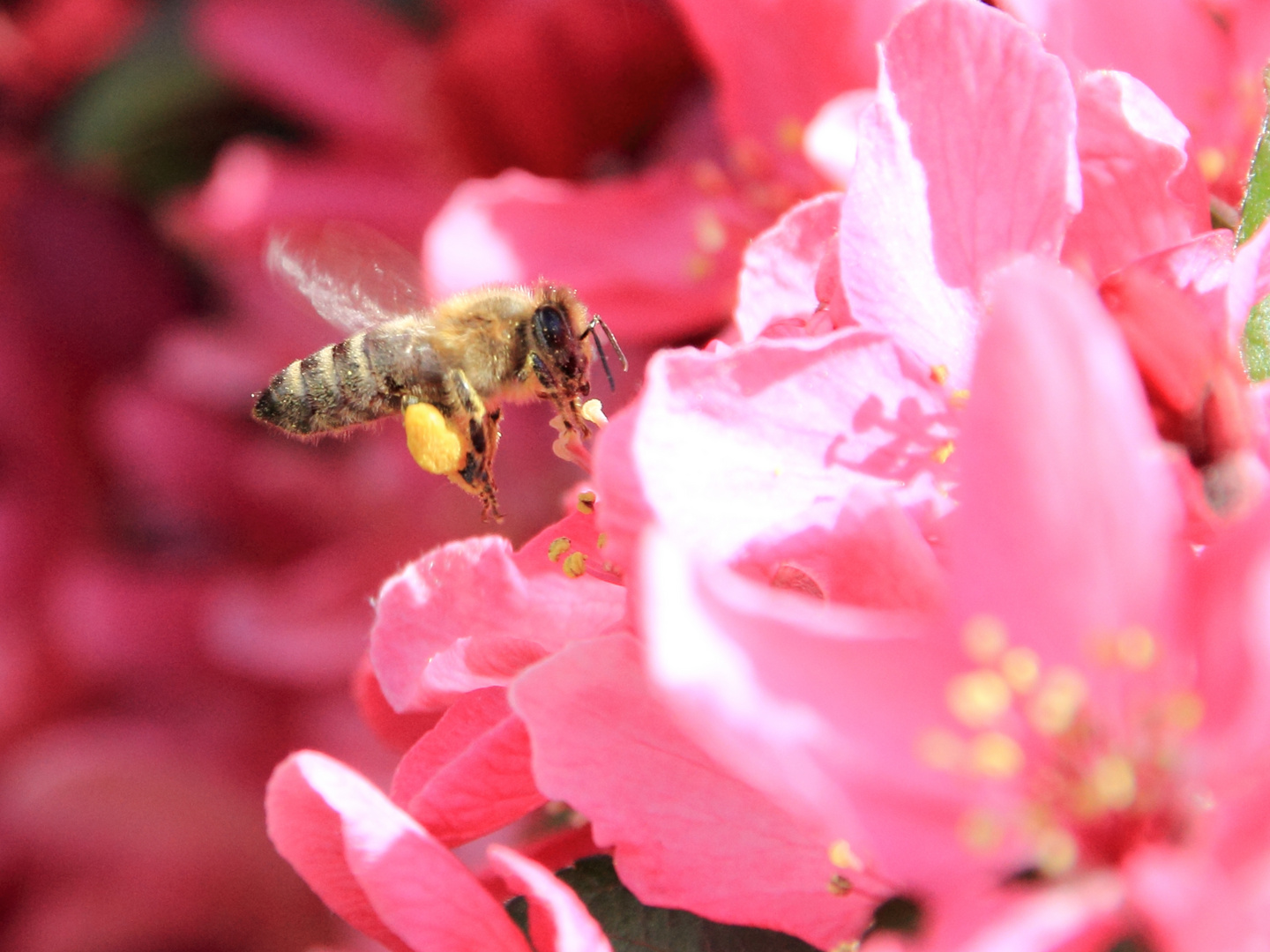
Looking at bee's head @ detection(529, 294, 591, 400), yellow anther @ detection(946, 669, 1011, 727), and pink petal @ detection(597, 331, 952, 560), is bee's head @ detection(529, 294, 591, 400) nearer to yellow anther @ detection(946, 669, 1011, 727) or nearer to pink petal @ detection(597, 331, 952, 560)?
pink petal @ detection(597, 331, 952, 560)

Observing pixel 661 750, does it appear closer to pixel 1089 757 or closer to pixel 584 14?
pixel 1089 757

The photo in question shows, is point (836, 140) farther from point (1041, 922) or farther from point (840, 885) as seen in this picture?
point (1041, 922)

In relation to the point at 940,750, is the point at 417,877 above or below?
below

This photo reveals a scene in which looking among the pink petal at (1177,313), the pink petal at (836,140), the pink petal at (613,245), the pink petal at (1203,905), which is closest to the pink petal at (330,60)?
the pink petal at (613,245)

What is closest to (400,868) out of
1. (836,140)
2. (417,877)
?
(417,877)

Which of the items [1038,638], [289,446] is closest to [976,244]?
[1038,638]

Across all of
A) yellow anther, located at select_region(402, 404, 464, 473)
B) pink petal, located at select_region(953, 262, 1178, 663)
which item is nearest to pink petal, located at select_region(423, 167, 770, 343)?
yellow anther, located at select_region(402, 404, 464, 473)
